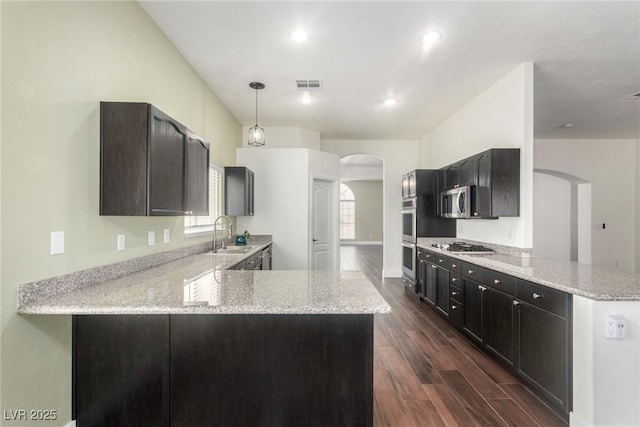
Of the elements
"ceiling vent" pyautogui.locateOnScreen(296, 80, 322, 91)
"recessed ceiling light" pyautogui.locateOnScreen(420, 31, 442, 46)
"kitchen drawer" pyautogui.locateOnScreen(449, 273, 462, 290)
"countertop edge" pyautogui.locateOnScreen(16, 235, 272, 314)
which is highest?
"ceiling vent" pyautogui.locateOnScreen(296, 80, 322, 91)

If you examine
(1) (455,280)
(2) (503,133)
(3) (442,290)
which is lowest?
(3) (442,290)

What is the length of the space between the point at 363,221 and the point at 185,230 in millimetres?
11729

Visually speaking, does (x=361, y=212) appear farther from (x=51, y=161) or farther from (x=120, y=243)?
(x=51, y=161)

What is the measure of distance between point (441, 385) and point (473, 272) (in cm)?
124

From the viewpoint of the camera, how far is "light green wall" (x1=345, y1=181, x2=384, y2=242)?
1452 cm

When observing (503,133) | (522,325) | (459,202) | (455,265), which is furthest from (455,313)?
(503,133)

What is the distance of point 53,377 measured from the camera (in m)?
1.62

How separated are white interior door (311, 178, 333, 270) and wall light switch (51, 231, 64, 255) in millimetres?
4029

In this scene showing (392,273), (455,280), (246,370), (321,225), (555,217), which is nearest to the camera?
(246,370)

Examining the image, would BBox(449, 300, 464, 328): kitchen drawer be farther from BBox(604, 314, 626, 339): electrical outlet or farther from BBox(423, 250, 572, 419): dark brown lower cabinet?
BBox(604, 314, 626, 339): electrical outlet

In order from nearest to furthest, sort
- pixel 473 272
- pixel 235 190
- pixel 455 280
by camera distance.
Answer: pixel 473 272
pixel 455 280
pixel 235 190

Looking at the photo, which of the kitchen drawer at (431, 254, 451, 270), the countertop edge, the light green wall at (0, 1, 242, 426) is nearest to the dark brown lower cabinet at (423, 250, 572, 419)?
the kitchen drawer at (431, 254, 451, 270)

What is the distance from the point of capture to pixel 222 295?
170 centimetres

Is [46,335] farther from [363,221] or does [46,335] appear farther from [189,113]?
[363,221]
